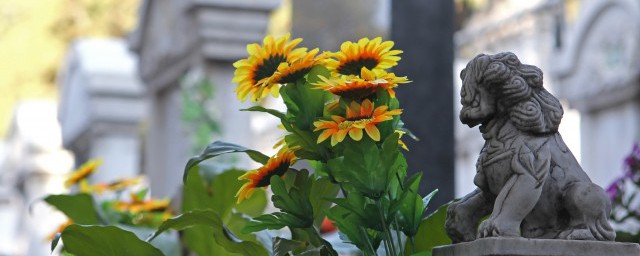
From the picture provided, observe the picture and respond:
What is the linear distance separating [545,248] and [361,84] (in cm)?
40

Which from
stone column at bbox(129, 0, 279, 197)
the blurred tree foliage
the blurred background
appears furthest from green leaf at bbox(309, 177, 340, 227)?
the blurred tree foliage

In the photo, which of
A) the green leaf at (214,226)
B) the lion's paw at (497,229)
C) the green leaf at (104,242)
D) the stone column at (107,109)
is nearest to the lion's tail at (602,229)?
the lion's paw at (497,229)

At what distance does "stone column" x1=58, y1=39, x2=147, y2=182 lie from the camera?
32.1 feet

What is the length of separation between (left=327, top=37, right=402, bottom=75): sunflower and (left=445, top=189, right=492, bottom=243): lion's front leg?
270 millimetres

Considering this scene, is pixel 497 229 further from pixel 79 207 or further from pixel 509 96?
pixel 79 207

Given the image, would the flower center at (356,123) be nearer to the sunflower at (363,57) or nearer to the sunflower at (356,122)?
the sunflower at (356,122)

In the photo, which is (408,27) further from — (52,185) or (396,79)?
(52,185)

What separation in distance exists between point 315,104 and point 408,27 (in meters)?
2.58

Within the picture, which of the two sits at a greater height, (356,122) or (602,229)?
(356,122)

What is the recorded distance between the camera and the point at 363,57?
2.18 metres

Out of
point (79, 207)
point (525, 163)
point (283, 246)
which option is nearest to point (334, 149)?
point (283, 246)

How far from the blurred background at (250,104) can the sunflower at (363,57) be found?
1888mm

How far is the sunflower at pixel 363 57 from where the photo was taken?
7.14 feet

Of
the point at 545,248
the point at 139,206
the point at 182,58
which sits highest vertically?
the point at 182,58
